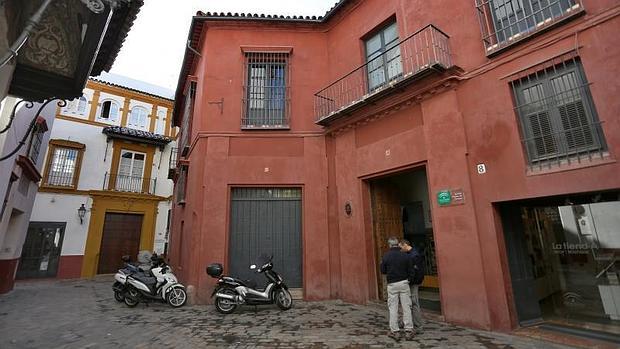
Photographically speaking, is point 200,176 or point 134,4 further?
point 200,176

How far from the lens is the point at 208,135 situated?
31.0 ft

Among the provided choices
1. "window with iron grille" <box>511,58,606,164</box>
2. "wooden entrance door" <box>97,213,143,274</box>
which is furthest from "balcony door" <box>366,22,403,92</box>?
"wooden entrance door" <box>97,213,143,274</box>

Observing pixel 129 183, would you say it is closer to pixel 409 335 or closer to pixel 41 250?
pixel 41 250

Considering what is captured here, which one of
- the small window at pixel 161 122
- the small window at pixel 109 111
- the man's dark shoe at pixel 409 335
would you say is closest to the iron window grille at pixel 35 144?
the small window at pixel 109 111

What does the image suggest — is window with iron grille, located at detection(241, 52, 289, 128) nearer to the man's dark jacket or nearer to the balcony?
the balcony

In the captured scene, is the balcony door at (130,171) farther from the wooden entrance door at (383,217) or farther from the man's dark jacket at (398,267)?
the man's dark jacket at (398,267)

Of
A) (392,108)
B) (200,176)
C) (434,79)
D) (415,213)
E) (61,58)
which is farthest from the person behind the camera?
(415,213)

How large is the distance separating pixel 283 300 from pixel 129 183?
50.0 feet

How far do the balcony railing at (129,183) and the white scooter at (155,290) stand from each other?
1157cm

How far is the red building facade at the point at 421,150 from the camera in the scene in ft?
17.5

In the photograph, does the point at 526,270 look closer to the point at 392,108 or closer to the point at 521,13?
the point at 392,108

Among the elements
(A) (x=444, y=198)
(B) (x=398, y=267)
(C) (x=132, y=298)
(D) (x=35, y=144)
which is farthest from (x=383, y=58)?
(D) (x=35, y=144)

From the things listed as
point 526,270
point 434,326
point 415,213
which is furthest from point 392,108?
point 434,326

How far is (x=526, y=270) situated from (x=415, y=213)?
157 inches
